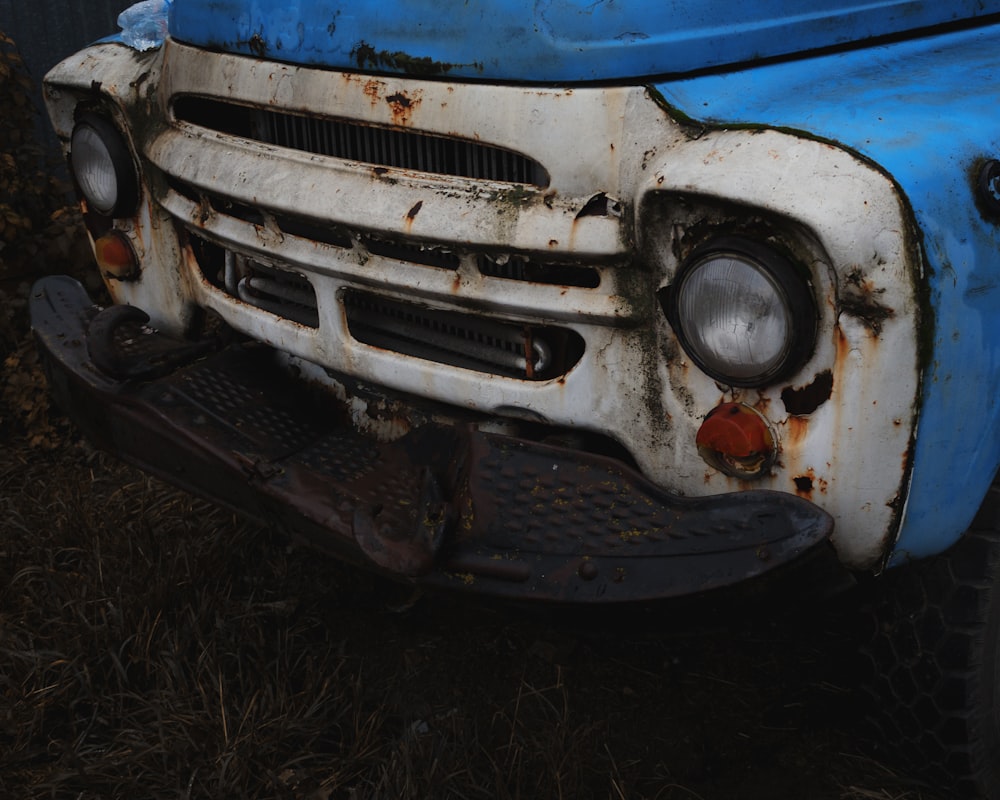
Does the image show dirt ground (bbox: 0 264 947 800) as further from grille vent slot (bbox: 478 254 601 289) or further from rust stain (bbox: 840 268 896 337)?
grille vent slot (bbox: 478 254 601 289)

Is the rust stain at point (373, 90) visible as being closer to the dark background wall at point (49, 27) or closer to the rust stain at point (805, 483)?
the rust stain at point (805, 483)

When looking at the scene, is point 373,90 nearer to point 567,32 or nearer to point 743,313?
point 567,32

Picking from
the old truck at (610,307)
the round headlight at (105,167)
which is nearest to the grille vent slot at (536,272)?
the old truck at (610,307)

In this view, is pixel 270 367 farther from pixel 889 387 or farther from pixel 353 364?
pixel 889 387

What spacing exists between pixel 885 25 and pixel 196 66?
1.41 m

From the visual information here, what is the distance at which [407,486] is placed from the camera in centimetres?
203

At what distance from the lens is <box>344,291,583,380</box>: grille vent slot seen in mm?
1950

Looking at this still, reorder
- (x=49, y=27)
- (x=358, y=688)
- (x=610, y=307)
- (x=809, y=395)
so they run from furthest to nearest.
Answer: (x=49, y=27), (x=358, y=688), (x=610, y=307), (x=809, y=395)

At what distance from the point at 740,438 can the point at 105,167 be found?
172 cm

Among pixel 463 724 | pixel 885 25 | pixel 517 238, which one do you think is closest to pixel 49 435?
pixel 463 724

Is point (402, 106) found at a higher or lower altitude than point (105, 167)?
higher

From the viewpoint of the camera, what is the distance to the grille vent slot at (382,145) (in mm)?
1901

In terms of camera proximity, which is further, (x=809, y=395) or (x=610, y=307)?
(x=610, y=307)

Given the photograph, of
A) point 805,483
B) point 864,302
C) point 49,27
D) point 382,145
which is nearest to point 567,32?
point 382,145
